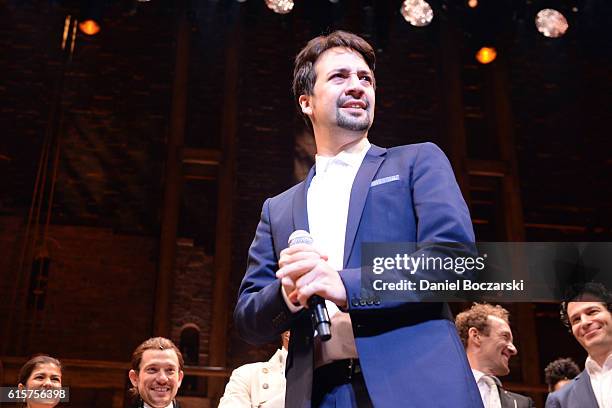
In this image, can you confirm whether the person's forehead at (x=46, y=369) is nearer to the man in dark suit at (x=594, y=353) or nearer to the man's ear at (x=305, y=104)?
the man in dark suit at (x=594, y=353)

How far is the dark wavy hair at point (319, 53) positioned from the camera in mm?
1971

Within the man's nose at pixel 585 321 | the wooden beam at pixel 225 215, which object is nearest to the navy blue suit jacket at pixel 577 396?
the man's nose at pixel 585 321

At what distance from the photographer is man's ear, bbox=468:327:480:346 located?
4.21 meters

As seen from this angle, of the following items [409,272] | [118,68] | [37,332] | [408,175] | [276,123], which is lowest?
[409,272]

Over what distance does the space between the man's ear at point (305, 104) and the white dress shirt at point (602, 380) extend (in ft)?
6.77

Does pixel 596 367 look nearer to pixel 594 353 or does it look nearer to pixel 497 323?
pixel 594 353

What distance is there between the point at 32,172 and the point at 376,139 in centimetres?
335

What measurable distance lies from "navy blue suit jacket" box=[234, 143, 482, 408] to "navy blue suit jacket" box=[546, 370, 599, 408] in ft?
6.77

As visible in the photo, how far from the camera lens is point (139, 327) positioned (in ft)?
23.4

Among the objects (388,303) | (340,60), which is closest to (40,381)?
(340,60)

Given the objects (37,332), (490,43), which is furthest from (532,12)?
(37,332)

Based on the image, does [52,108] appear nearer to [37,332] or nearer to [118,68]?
[118,68]

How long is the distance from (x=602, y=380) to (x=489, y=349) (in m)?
0.85

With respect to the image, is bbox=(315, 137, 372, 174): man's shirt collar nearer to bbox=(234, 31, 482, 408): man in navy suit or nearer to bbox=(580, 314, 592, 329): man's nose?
bbox=(234, 31, 482, 408): man in navy suit
